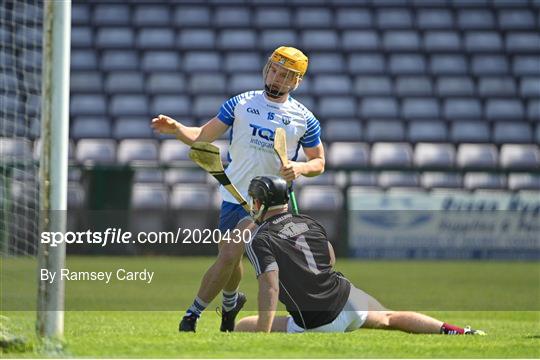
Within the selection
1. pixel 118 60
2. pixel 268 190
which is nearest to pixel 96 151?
→ pixel 118 60

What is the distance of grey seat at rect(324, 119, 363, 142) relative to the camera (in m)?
20.5

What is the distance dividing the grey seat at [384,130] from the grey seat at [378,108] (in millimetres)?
309

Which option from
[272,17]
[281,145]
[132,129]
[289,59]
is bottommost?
[281,145]

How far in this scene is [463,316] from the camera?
9766 millimetres

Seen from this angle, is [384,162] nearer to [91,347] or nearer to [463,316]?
[463,316]

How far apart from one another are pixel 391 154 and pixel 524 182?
2861 mm

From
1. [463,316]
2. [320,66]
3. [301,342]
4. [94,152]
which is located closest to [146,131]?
[94,152]

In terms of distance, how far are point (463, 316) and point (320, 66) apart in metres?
13.5

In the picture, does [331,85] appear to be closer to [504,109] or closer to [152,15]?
[504,109]

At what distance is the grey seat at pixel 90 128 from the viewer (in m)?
20.5

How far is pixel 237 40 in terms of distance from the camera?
75.6ft

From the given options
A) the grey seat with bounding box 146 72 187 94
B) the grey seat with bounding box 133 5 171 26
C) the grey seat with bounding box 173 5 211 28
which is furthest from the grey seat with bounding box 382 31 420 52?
the grey seat with bounding box 133 5 171 26

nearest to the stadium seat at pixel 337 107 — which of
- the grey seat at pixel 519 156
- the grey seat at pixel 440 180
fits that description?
the grey seat at pixel 519 156

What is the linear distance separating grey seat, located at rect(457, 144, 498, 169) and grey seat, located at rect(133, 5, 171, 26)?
752 cm
